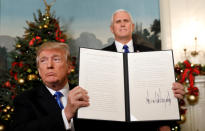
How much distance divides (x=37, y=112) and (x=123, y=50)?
3.75ft

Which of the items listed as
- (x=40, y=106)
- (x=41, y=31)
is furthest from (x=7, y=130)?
(x=40, y=106)

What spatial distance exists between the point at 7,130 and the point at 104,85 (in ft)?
8.60

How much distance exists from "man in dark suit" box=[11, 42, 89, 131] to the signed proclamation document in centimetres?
10

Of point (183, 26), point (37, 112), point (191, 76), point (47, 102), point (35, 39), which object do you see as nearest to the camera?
point (37, 112)

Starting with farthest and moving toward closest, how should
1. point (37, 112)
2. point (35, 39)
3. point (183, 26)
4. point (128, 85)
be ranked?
point (183, 26) < point (35, 39) < point (37, 112) < point (128, 85)

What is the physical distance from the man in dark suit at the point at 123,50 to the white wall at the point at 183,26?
2443mm

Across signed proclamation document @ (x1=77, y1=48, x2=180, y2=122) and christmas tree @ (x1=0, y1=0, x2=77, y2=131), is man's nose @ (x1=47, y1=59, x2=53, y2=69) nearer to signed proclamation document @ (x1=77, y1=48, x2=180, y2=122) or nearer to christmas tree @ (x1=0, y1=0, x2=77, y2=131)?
signed proclamation document @ (x1=77, y1=48, x2=180, y2=122)

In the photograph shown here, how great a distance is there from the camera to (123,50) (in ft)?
7.38

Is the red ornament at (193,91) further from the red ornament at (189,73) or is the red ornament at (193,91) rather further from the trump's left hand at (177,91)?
the trump's left hand at (177,91)

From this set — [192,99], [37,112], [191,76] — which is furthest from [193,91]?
[37,112]

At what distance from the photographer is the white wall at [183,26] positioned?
4.39m

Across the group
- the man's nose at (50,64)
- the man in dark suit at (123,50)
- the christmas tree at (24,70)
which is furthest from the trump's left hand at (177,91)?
the christmas tree at (24,70)

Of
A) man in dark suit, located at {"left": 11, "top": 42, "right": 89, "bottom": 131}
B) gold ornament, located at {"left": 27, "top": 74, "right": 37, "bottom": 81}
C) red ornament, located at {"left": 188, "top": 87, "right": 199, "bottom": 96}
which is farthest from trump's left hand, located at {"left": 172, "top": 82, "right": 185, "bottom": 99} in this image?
red ornament, located at {"left": 188, "top": 87, "right": 199, "bottom": 96}

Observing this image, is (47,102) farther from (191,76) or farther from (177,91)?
(191,76)
